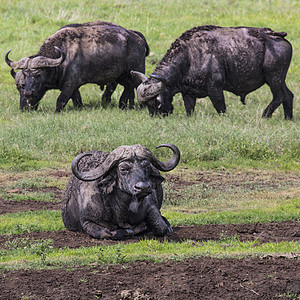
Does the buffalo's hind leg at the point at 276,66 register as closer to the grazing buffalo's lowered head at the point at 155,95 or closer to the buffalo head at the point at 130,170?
the grazing buffalo's lowered head at the point at 155,95

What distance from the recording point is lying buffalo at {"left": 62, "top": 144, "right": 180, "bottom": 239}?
7738mm

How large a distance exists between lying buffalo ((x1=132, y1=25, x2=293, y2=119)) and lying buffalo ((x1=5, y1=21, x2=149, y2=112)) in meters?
1.84

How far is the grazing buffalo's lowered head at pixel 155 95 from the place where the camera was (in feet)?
56.0

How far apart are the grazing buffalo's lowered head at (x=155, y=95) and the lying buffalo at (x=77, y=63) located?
2.20 metres

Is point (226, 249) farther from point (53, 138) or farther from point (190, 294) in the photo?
point (53, 138)

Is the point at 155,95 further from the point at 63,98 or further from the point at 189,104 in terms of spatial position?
the point at 63,98

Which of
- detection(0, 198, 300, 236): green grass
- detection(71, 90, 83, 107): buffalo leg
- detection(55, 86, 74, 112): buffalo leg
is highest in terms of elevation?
detection(0, 198, 300, 236): green grass

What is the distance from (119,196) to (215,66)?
31.4 ft

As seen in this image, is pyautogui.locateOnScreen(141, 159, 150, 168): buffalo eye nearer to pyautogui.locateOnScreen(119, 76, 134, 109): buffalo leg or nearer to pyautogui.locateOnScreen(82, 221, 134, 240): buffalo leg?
pyautogui.locateOnScreen(82, 221, 134, 240): buffalo leg

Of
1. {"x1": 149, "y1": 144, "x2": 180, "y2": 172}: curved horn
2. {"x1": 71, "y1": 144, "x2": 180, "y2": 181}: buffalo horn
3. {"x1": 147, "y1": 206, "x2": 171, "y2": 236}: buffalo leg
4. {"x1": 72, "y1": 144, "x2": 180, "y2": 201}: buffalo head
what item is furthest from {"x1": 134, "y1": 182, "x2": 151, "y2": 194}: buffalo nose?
{"x1": 147, "y1": 206, "x2": 171, "y2": 236}: buffalo leg

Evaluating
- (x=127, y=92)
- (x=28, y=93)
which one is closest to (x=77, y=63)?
(x=28, y=93)

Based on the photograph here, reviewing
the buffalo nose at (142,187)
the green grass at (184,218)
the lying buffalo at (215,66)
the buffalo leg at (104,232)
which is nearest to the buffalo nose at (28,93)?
the lying buffalo at (215,66)

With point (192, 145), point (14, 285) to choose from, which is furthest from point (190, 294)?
point (192, 145)

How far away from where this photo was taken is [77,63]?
18.8 metres
